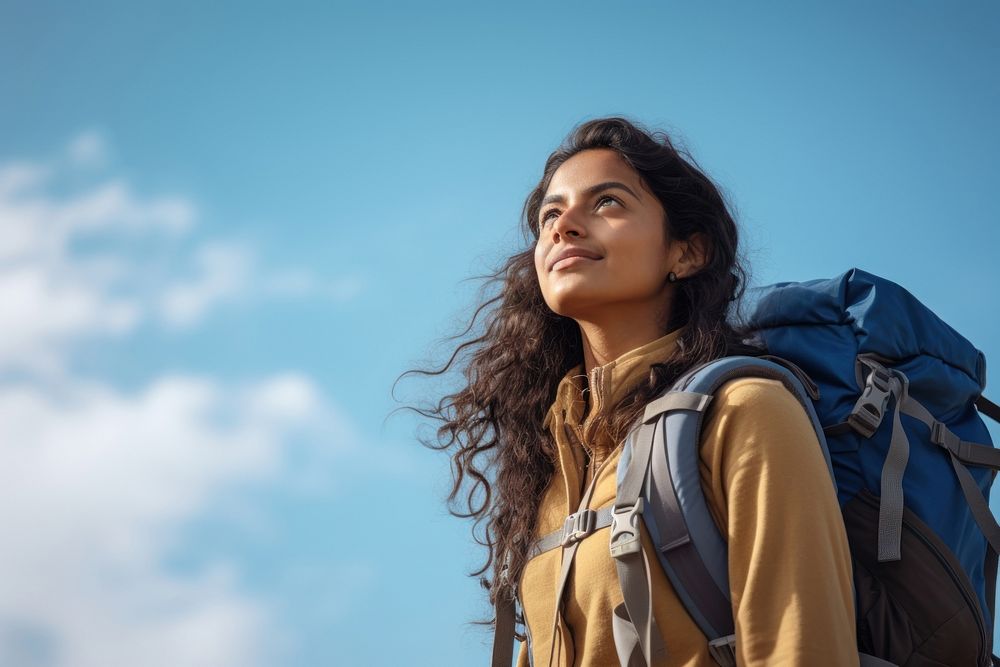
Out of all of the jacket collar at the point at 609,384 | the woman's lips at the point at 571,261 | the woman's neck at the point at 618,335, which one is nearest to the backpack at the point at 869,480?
the jacket collar at the point at 609,384

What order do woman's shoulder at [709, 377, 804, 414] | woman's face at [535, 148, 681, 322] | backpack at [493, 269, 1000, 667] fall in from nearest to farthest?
backpack at [493, 269, 1000, 667]
woman's shoulder at [709, 377, 804, 414]
woman's face at [535, 148, 681, 322]

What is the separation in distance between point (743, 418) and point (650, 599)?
67cm

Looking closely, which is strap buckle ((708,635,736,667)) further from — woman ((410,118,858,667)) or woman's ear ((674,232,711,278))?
woman's ear ((674,232,711,278))

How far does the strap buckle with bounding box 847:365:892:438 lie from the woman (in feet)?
0.91

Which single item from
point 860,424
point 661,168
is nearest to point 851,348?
point 860,424

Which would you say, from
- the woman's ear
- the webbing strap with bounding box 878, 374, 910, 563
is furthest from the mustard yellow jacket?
the woman's ear

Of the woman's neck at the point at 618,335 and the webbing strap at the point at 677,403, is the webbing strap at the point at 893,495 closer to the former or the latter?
the webbing strap at the point at 677,403

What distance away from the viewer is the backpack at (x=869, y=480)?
326 cm

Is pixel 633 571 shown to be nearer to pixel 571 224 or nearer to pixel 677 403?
pixel 677 403

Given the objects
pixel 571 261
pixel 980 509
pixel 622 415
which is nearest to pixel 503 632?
pixel 622 415

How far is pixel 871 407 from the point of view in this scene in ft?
11.8

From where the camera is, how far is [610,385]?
412 centimetres

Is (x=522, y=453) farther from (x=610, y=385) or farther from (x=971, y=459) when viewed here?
(x=971, y=459)

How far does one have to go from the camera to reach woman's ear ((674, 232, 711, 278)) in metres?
4.46
